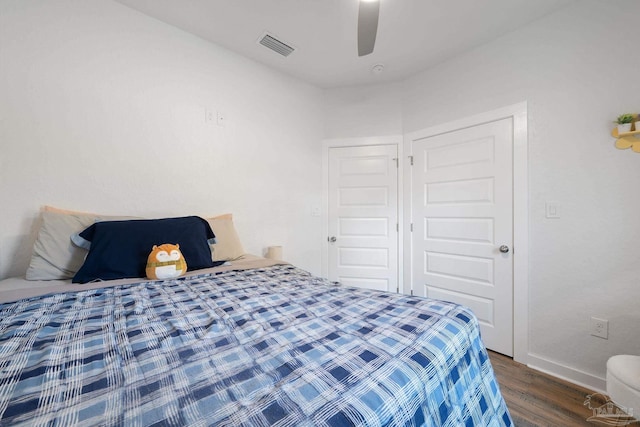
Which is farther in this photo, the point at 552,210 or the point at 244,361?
the point at 552,210

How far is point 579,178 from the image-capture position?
173 cm

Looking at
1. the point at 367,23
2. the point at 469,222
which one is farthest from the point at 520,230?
the point at 367,23

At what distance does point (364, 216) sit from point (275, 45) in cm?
189

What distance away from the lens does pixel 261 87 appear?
8.53 ft

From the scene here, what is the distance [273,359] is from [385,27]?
2372 millimetres

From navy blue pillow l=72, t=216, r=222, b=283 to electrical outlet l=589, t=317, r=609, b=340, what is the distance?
250 centimetres

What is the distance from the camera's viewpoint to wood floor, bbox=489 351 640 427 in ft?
4.58

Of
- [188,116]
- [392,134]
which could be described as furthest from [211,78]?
[392,134]

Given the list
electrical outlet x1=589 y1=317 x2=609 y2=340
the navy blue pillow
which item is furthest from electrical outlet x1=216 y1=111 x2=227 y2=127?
electrical outlet x1=589 y1=317 x2=609 y2=340

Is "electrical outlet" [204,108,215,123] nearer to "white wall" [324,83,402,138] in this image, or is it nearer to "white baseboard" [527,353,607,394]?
"white wall" [324,83,402,138]

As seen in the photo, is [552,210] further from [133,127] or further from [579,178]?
[133,127]

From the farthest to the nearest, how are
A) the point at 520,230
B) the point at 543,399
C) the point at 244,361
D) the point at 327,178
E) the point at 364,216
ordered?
the point at 327,178 → the point at 364,216 → the point at 520,230 → the point at 543,399 → the point at 244,361

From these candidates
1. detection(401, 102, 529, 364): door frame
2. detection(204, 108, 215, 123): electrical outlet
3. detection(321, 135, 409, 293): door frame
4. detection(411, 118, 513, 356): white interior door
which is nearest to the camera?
detection(401, 102, 529, 364): door frame

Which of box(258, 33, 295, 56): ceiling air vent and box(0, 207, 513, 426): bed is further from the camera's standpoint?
box(258, 33, 295, 56): ceiling air vent
